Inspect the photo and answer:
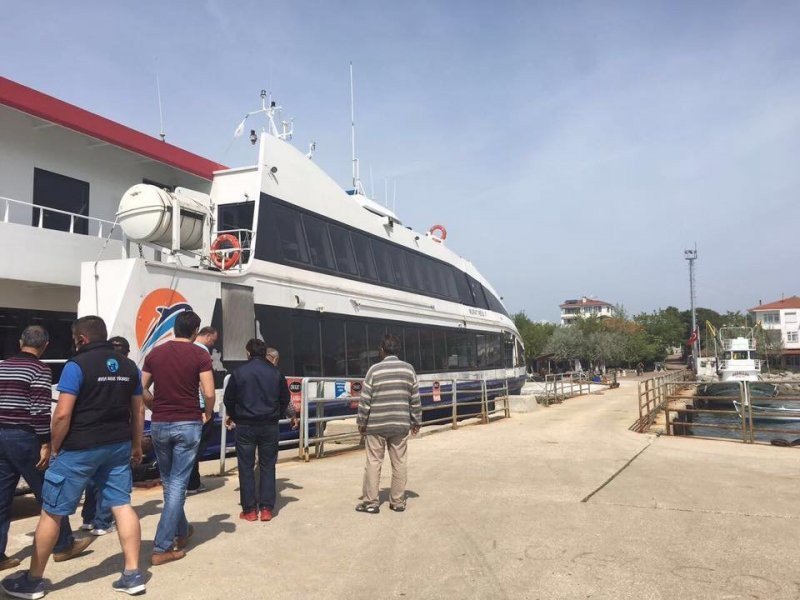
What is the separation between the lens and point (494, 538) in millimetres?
4664

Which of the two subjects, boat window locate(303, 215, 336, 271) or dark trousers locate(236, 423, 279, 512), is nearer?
dark trousers locate(236, 423, 279, 512)

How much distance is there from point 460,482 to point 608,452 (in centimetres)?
335

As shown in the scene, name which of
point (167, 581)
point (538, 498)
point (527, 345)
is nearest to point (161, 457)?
point (167, 581)

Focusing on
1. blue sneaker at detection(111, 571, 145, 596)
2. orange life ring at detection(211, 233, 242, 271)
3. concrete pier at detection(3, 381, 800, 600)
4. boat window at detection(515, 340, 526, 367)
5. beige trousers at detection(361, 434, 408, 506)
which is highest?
orange life ring at detection(211, 233, 242, 271)

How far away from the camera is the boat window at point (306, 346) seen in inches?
379

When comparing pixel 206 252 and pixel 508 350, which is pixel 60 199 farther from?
pixel 508 350

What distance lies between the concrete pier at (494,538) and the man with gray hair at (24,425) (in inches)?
19.0

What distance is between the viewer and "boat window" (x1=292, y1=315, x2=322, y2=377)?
9.62m

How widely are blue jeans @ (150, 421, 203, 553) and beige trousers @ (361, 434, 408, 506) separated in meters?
1.71

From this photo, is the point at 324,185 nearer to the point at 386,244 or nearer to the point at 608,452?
the point at 386,244

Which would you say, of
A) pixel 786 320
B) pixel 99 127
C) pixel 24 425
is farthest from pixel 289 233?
pixel 786 320

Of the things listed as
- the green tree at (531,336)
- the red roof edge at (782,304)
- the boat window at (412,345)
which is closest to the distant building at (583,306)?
the red roof edge at (782,304)

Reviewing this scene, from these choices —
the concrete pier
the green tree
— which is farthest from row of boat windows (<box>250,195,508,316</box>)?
the green tree

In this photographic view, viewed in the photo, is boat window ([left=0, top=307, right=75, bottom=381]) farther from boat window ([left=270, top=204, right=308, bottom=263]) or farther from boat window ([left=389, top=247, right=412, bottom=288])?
boat window ([left=389, top=247, right=412, bottom=288])
